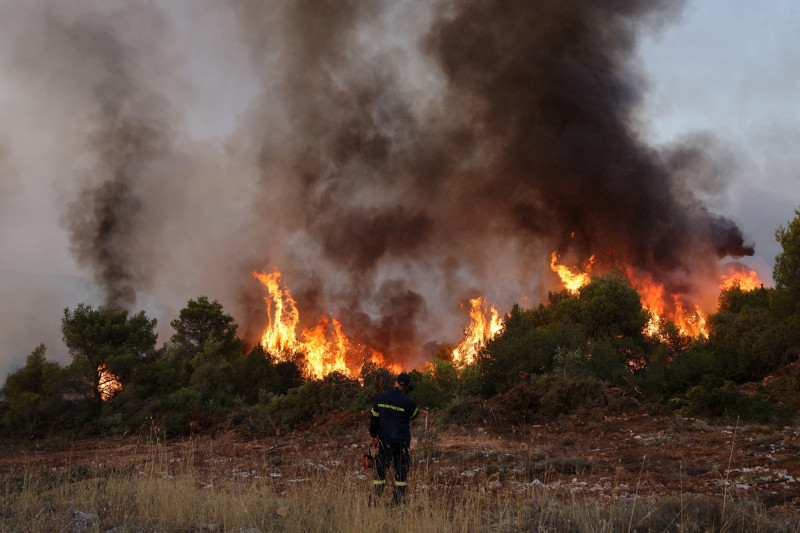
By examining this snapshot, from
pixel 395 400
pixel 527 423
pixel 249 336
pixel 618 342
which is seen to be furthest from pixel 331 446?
pixel 249 336

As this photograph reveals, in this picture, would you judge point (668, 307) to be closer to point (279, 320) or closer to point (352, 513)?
point (279, 320)

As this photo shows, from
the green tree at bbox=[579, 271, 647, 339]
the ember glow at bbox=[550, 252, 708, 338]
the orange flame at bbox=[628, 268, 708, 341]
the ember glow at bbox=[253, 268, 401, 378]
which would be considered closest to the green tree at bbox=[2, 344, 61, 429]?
the ember glow at bbox=[253, 268, 401, 378]

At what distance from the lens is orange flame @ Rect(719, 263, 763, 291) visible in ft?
190

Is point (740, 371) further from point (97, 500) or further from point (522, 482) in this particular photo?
point (97, 500)

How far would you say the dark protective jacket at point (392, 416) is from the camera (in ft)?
25.8

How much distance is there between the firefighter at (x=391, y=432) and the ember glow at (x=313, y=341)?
40.8m

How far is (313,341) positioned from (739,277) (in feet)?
158

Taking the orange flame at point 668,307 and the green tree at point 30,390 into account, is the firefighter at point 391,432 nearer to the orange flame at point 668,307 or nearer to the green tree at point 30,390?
the green tree at point 30,390

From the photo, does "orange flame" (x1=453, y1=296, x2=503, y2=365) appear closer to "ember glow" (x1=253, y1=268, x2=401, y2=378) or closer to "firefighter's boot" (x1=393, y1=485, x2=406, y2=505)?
"ember glow" (x1=253, y1=268, x2=401, y2=378)

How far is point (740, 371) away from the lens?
2572 cm

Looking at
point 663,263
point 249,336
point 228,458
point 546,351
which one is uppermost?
point 663,263

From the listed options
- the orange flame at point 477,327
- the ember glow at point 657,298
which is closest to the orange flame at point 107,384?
the orange flame at point 477,327

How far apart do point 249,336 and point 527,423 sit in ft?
163

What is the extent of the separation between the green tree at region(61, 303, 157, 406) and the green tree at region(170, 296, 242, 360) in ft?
30.7
